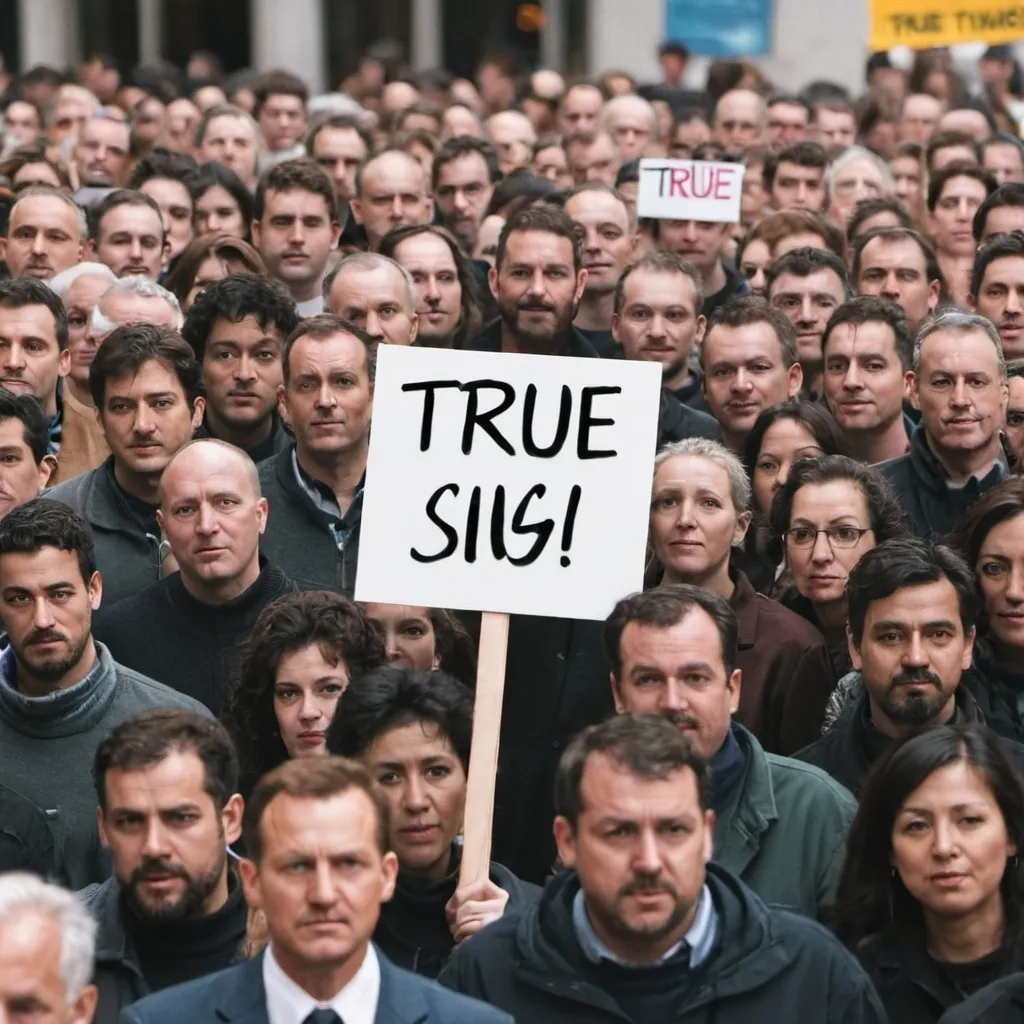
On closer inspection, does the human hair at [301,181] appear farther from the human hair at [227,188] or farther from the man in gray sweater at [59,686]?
the man in gray sweater at [59,686]

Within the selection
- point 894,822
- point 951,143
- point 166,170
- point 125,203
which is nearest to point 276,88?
point 166,170

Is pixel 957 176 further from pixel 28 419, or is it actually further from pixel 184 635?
pixel 184 635

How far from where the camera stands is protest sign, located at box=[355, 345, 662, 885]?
6508 mm

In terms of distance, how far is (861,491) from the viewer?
8.06 metres

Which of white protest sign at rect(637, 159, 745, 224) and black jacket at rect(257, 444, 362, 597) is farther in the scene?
white protest sign at rect(637, 159, 745, 224)

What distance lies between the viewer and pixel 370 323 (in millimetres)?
9711

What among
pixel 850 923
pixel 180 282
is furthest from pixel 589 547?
pixel 180 282

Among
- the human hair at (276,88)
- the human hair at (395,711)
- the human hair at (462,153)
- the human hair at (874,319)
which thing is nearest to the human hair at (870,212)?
the human hair at (462,153)

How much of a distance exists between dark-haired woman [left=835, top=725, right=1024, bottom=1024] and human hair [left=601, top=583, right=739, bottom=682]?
69 centimetres

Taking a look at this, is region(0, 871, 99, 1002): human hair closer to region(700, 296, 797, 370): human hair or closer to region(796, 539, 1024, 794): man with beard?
region(796, 539, 1024, 794): man with beard

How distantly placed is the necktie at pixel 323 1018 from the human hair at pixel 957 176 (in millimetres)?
7808

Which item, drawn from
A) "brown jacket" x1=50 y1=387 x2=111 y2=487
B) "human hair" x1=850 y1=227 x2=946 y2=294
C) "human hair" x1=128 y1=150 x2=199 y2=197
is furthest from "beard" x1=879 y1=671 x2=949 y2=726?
"human hair" x1=128 y1=150 x2=199 y2=197

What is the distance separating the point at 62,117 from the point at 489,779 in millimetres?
11565

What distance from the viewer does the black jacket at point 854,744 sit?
6.98 meters
